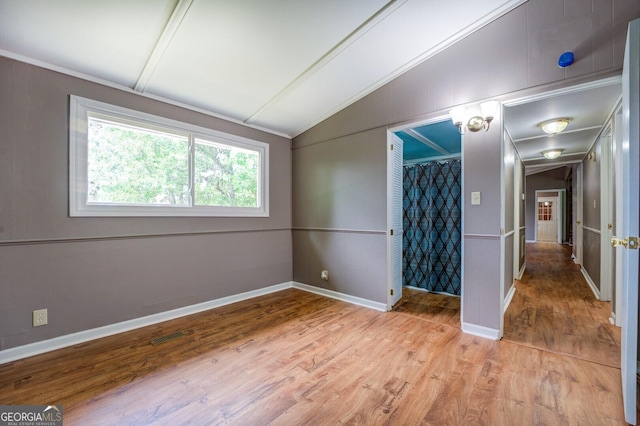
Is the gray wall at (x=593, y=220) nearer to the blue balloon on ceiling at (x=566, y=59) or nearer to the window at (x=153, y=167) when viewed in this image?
the blue balloon on ceiling at (x=566, y=59)

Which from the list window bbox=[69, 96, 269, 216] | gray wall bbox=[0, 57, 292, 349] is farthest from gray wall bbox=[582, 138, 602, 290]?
gray wall bbox=[0, 57, 292, 349]

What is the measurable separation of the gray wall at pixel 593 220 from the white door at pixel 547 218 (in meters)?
6.75

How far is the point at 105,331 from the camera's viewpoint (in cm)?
256

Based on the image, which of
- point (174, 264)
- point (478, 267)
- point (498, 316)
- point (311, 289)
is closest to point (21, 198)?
point (174, 264)

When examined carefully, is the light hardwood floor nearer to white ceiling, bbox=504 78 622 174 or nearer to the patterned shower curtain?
the patterned shower curtain

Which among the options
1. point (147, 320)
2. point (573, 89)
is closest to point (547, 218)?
point (573, 89)

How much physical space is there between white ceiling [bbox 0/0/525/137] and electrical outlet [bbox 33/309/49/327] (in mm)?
2082

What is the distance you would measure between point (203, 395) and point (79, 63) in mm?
2872

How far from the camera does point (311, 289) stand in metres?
4.07

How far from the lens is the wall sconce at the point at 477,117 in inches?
96.7

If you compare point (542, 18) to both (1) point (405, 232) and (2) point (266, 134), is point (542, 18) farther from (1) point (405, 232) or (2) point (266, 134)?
(2) point (266, 134)

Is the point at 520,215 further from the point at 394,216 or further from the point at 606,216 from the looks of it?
the point at 394,216

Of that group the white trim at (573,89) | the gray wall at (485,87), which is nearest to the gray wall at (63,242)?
the gray wall at (485,87)

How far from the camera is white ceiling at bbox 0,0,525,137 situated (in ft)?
6.42
